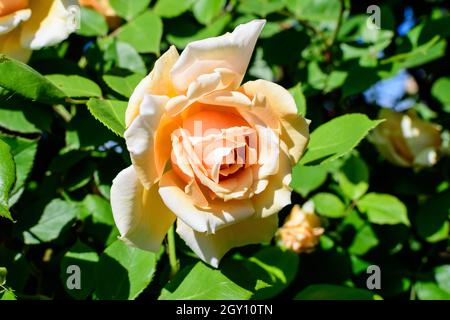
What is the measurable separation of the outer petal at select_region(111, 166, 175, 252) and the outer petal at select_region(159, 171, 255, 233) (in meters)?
0.04

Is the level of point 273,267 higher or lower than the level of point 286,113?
lower

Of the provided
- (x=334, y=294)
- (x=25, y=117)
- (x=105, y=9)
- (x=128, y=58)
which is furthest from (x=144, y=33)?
(x=334, y=294)

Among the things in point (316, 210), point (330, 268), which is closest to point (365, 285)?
point (330, 268)

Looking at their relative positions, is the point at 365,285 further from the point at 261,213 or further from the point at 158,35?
the point at 158,35

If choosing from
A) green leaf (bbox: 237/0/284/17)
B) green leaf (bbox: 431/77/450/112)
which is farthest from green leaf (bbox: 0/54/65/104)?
green leaf (bbox: 431/77/450/112)

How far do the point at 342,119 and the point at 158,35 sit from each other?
19.0 inches

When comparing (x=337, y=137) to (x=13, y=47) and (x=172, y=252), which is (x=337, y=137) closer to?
(x=172, y=252)

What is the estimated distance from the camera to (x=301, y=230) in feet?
4.45

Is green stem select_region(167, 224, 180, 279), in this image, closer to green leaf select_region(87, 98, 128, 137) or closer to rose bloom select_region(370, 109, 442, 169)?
green leaf select_region(87, 98, 128, 137)

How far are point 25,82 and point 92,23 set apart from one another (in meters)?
0.54

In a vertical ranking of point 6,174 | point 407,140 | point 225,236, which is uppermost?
point 6,174

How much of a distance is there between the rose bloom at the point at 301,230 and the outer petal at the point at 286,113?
0.53 m

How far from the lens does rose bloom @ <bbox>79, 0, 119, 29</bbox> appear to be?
4.85ft

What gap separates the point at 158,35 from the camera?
130 centimetres
